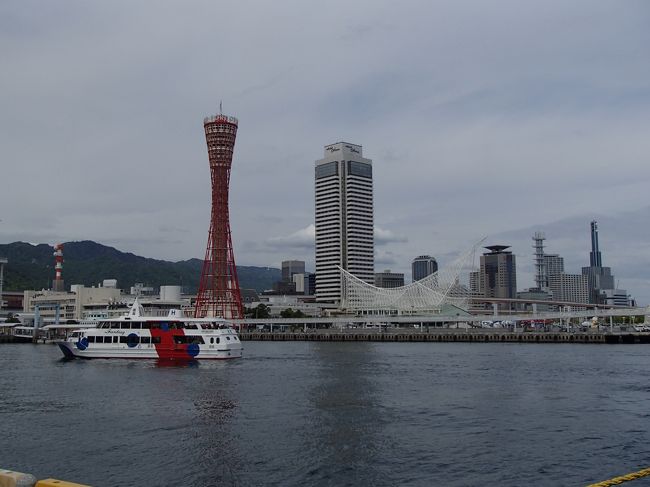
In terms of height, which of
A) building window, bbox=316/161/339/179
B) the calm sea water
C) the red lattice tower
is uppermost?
building window, bbox=316/161/339/179

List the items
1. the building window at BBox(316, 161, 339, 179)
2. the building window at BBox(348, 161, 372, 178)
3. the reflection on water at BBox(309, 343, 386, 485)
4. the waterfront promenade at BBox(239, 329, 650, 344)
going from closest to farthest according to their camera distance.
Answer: the reflection on water at BBox(309, 343, 386, 485) → the waterfront promenade at BBox(239, 329, 650, 344) → the building window at BBox(348, 161, 372, 178) → the building window at BBox(316, 161, 339, 179)

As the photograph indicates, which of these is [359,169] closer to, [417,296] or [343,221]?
[343,221]

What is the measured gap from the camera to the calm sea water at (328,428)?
16.1 metres

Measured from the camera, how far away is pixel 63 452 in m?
18.0

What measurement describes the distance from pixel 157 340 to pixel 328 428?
3011cm

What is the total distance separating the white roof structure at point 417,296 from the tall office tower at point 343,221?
103 feet

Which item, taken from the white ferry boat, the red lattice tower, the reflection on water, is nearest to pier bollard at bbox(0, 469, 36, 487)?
the reflection on water

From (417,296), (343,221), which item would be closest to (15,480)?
(417,296)

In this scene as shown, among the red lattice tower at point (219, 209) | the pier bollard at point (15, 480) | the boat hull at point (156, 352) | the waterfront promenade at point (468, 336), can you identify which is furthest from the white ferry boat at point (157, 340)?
the red lattice tower at point (219, 209)

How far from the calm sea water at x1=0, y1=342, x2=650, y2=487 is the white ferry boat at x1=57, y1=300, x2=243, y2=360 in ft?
31.6

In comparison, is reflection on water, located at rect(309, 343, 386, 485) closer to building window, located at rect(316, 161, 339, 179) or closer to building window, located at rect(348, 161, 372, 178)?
building window, located at rect(348, 161, 372, 178)

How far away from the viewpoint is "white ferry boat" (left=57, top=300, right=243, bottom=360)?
4812 centimetres

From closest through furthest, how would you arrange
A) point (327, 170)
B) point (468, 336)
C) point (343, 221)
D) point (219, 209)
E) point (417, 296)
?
point (468, 336), point (219, 209), point (417, 296), point (343, 221), point (327, 170)

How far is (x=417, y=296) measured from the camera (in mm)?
134875
